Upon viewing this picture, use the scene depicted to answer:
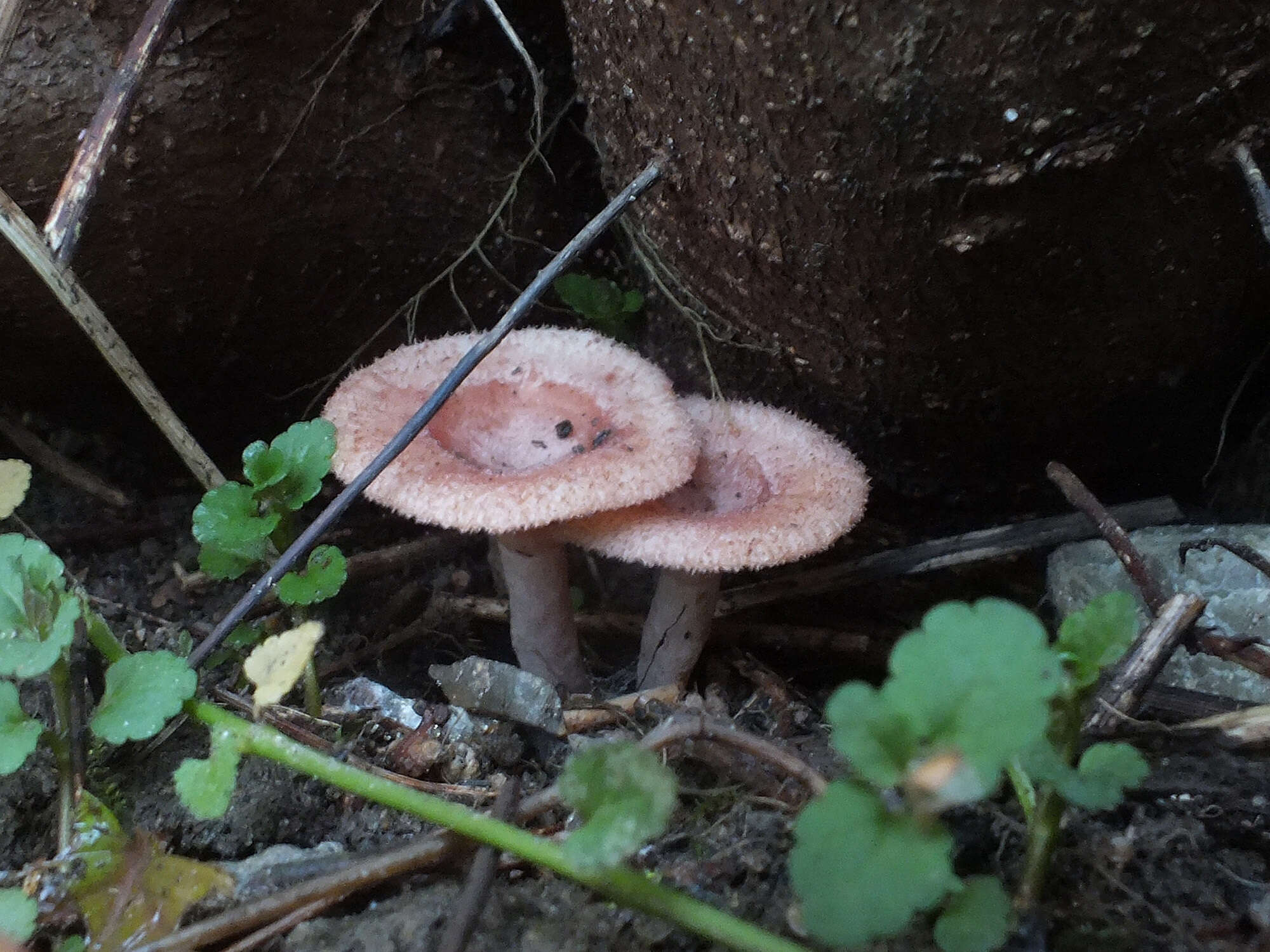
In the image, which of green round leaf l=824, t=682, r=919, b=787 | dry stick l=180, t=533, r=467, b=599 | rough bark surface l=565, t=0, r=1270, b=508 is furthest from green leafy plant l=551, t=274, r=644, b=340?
green round leaf l=824, t=682, r=919, b=787

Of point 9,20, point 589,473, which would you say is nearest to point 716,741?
point 589,473

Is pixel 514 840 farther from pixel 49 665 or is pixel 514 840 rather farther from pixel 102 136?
pixel 102 136

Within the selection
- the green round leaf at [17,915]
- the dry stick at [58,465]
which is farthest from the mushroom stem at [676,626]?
the dry stick at [58,465]

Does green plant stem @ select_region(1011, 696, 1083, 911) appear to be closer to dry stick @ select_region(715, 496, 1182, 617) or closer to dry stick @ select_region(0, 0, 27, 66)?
dry stick @ select_region(715, 496, 1182, 617)

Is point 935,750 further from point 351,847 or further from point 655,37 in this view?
point 655,37

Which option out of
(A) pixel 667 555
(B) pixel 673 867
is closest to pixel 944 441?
(A) pixel 667 555

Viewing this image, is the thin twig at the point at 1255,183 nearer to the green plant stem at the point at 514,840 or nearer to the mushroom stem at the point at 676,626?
the mushroom stem at the point at 676,626
